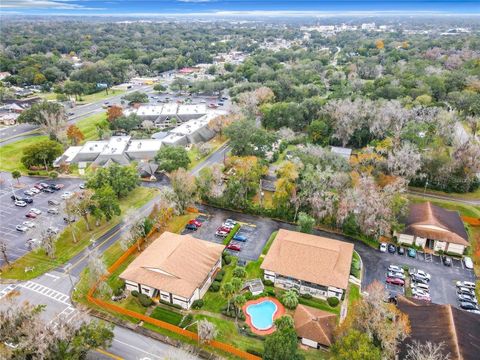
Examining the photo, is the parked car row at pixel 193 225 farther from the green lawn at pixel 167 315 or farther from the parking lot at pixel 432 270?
the parking lot at pixel 432 270

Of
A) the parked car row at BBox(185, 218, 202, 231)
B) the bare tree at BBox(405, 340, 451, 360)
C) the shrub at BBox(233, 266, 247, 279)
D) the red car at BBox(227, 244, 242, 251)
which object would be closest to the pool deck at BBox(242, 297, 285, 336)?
the shrub at BBox(233, 266, 247, 279)

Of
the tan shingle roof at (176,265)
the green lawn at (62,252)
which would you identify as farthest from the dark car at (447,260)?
the green lawn at (62,252)

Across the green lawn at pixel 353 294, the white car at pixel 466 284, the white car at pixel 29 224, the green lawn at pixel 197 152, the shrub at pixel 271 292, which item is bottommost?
the green lawn at pixel 197 152

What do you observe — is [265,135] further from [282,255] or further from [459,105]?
[459,105]

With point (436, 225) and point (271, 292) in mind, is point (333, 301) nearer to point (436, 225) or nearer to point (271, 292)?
point (271, 292)

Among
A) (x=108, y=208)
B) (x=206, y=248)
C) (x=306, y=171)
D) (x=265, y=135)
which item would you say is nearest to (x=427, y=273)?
(x=306, y=171)

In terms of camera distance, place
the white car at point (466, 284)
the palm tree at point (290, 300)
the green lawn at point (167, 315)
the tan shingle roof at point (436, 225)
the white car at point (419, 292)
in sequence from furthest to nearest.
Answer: the tan shingle roof at point (436, 225)
the white car at point (466, 284)
the white car at point (419, 292)
the palm tree at point (290, 300)
the green lawn at point (167, 315)

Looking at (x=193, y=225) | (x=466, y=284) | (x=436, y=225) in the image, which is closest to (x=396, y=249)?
(x=436, y=225)
